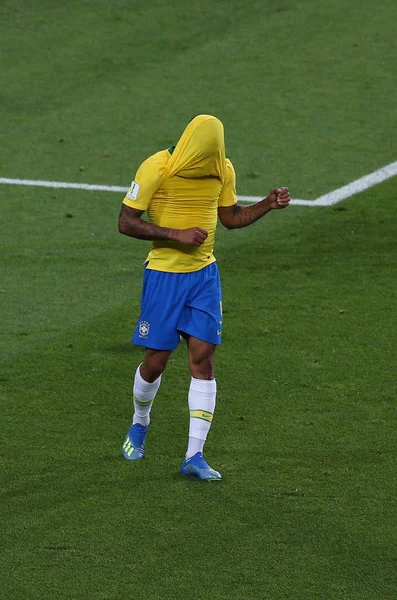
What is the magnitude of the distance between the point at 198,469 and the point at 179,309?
37.0 inches

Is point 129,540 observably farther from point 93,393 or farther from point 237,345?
point 237,345

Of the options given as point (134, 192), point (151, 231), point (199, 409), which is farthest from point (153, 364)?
point (134, 192)

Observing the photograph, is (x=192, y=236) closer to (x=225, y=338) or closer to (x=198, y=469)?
(x=198, y=469)

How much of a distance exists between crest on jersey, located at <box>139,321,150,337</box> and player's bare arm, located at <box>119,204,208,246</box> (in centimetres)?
52

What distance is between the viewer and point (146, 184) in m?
6.88

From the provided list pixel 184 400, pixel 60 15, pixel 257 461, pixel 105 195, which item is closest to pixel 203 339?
pixel 257 461

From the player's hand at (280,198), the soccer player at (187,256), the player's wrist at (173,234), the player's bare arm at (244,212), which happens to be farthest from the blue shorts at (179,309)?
the player's hand at (280,198)

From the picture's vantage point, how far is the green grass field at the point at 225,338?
6109mm

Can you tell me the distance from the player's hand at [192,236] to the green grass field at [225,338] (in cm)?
139

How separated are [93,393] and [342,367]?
1877 mm

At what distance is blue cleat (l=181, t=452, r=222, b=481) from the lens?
6984 mm

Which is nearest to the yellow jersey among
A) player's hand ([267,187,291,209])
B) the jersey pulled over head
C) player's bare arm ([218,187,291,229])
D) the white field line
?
the jersey pulled over head

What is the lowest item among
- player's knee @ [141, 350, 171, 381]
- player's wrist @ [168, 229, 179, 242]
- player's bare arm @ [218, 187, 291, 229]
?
player's knee @ [141, 350, 171, 381]

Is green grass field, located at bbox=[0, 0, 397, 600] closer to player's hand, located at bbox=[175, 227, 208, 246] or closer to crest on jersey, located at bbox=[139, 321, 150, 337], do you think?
crest on jersey, located at bbox=[139, 321, 150, 337]
